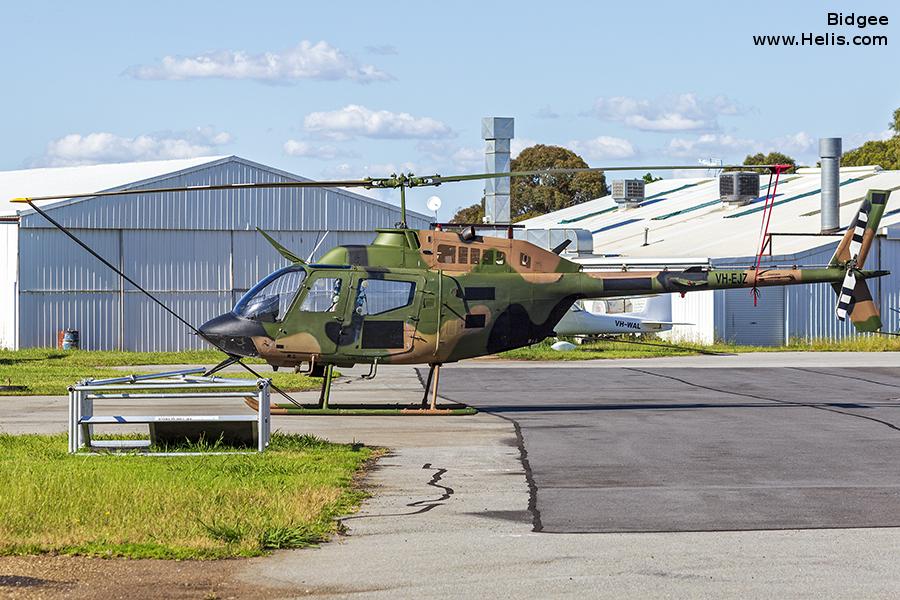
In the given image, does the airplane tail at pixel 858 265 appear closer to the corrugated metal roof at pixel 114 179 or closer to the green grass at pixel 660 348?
the green grass at pixel 660 348

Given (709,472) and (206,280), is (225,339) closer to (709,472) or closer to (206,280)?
(709,472)

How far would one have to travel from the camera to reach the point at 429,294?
2167 centimetres

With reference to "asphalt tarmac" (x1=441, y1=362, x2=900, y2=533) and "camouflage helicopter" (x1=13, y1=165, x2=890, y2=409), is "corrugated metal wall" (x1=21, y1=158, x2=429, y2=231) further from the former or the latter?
"camouflage helicopter" (x1=13, y1=165, x2=890, y2=409)

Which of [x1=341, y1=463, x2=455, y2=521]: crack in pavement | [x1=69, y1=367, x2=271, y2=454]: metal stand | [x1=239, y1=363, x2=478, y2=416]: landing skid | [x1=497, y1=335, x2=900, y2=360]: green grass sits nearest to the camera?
[x1=341, y1=463, x2=455, y2=521]: crack in pavement

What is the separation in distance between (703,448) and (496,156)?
35.2 metres

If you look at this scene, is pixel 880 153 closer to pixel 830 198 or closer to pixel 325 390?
pixel 830 198

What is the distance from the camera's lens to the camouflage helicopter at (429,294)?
21.3 m

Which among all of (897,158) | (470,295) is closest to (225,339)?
(470,295)

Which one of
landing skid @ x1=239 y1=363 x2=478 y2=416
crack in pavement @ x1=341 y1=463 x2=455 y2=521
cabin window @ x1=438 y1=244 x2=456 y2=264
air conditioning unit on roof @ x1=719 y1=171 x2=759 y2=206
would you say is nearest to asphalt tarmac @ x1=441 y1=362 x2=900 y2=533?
crack in pavement @ x1=341 y1=463 x2=455 y2=521

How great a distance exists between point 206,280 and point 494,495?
3275cm

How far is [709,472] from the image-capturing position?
15.0 meters

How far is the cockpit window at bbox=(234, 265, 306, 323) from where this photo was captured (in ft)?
69.9

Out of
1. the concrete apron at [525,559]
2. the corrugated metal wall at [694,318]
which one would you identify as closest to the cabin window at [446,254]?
the concrete apron at [525,559]

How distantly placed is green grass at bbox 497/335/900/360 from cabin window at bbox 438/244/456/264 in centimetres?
1796
